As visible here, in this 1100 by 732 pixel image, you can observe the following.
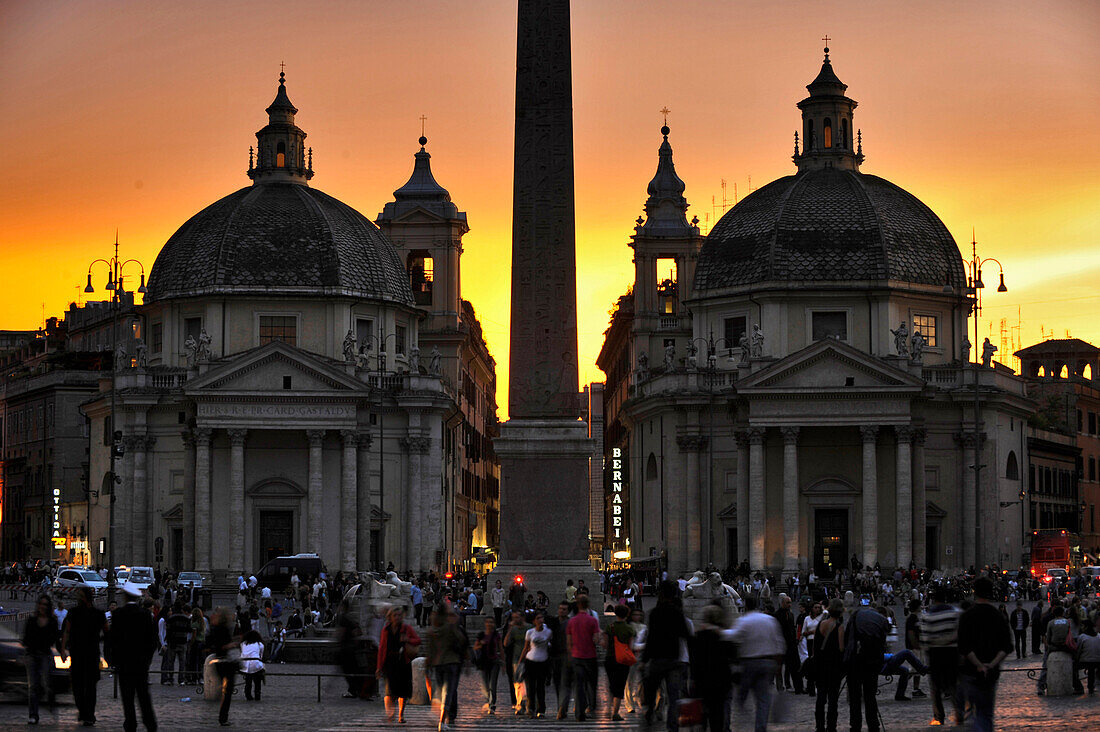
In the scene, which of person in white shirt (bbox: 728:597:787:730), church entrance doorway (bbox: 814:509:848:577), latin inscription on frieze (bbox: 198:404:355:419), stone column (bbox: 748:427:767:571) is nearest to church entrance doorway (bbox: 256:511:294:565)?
latin inscription on frieze (bbox: 198:404:355:419)

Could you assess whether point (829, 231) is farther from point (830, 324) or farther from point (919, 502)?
point (919, 502)

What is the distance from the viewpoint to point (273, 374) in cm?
7981

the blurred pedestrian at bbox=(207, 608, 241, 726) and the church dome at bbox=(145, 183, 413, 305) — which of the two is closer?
the blurred pedestrian at bbox=(207, 608, 241, 726)

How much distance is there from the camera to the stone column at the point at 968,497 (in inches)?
3167

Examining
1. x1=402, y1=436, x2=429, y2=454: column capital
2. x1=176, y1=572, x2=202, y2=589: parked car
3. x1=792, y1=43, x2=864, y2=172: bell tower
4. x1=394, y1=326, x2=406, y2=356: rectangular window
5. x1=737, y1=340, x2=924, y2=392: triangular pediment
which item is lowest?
x1=176, y1=572, x2=202, y2=589: parked car

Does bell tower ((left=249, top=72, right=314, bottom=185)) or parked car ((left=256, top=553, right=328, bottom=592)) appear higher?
bell tower ((left=249, top=72, right=314, bottom=185))

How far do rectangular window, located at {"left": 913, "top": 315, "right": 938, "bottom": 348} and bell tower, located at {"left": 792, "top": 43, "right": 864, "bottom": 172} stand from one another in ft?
27.1

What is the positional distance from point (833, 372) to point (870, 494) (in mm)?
5027

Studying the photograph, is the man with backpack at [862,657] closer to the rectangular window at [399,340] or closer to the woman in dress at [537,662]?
the woman in dress at [537,662]

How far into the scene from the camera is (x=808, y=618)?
33.4 metres

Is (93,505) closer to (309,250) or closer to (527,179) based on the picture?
Answer: (309,250)

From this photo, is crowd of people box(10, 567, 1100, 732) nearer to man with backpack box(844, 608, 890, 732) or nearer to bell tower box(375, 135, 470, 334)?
man with backpack box(844, 608, 890, 732)

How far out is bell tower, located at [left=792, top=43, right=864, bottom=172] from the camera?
88.9 metres

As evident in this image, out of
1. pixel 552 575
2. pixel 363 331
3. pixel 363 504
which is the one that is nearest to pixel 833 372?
pixel 363 504
